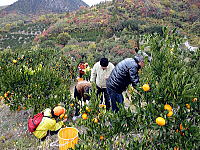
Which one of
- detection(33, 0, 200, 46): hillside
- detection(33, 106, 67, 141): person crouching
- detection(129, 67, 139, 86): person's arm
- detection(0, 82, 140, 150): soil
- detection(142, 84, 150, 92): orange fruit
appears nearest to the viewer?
detection(142, 84, 150, 92): orange fruit

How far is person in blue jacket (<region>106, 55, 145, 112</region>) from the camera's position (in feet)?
9.54

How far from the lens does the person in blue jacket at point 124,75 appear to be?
291 cm

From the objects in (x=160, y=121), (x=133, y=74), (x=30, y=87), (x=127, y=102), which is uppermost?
(x=133, y=74)

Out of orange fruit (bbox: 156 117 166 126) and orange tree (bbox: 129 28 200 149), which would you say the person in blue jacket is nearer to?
orange tree (bbox: 129 28 200 149)

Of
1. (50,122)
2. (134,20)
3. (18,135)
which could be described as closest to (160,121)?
(50,122)

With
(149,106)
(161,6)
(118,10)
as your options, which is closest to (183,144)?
(149,106)

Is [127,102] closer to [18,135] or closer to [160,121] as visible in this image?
[18,135]

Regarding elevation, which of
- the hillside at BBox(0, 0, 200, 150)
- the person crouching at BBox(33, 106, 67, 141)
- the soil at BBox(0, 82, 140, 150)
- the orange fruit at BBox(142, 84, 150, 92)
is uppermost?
the orange fruit at BBox(142, 84, 150, 92)

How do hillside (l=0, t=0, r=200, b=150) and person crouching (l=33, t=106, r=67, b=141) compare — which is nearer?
hillside (l=0, t=0, r=200, b=150)

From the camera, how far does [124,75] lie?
3102mm

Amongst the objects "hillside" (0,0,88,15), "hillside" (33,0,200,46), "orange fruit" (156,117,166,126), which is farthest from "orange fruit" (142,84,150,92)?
"hillside" (0,0,88,15)

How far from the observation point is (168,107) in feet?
5.34

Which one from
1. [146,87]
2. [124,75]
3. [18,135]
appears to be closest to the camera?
[146,87]

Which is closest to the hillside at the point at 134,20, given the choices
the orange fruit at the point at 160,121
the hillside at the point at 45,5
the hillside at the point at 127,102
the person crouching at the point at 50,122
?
the hillside at the point at 127,102
